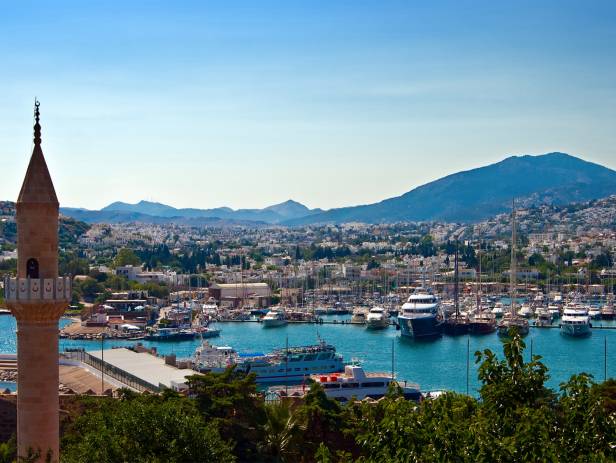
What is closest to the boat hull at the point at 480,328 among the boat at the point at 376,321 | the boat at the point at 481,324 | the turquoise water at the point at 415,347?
the boat at the point at 481,324

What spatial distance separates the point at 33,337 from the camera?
10.5 metres

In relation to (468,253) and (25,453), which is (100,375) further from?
(468,253)

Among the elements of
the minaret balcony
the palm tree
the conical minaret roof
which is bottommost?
the palm tree

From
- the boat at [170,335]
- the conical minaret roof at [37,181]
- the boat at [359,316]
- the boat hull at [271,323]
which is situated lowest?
the boat at [170,335]

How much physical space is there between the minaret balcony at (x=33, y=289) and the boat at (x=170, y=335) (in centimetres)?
4649

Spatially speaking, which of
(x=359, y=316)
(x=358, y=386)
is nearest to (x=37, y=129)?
(x=358, y=386)

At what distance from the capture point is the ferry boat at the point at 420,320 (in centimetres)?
5262

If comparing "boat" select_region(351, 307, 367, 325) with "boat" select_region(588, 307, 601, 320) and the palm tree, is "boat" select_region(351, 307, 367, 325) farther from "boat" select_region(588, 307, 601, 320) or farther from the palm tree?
the palm tree

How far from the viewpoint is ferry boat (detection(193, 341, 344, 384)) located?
123ft

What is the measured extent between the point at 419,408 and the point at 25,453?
3.68 metres

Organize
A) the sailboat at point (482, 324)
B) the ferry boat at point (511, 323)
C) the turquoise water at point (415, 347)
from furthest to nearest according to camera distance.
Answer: the sailboat at point (482, 324) → the ferry boat at point (511, 323) → the turquoise water at point (415, 347)

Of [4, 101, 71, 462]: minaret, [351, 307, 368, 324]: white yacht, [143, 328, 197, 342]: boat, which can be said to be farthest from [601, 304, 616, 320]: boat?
[4, 101, 71, 462]: minaret

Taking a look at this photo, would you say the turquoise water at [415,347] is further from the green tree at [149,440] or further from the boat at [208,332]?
the green tree at [149,440]

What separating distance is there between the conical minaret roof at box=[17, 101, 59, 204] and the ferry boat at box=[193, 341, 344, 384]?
26.8m
